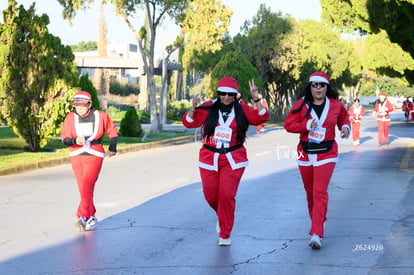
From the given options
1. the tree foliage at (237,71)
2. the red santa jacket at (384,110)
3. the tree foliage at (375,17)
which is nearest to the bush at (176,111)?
the tree foliage at (237,71)

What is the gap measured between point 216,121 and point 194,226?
71.2 inches

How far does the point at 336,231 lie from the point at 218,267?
238 cm

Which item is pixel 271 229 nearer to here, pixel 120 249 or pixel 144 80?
pixel 120 249

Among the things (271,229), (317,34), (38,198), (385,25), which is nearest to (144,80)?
(317,34)

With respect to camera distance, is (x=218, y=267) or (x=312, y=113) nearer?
(x=218, y=267)

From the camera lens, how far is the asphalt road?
7.39m

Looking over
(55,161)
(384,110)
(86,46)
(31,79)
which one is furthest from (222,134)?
(86,46)

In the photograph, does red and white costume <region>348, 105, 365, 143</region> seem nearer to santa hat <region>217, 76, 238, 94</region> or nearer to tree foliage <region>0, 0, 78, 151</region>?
tree foliage <region>0, 0, 78, 151</region>

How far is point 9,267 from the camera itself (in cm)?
735

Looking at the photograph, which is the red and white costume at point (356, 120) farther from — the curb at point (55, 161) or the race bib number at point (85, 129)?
the race bib number at point (85, 129)

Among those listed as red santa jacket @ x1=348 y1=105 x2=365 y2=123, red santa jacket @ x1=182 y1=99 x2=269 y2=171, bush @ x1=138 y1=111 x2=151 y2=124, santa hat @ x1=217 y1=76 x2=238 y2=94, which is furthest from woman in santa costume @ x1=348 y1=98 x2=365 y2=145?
bush @ x1=138 y1=111 x2=151 y2=124

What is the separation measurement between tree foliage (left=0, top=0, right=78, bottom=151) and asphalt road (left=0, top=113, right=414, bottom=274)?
3821mm

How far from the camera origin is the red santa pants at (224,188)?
8.28 metres

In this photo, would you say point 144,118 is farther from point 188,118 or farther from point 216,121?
→ point 216,121
